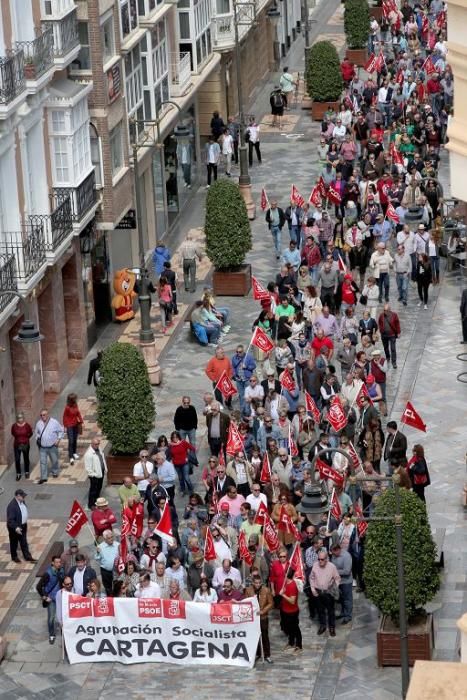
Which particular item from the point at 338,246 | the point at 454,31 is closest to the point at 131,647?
the point at 454,31

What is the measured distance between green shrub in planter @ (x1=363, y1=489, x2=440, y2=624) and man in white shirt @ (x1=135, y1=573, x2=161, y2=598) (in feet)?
11.1

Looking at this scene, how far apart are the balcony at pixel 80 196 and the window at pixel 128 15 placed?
5905mm

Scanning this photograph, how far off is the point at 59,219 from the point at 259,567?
13152mm

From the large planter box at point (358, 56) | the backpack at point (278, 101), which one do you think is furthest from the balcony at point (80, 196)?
the large planter box at point (358, 56)

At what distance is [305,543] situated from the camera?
32812mm

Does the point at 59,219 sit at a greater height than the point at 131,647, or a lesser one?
greater

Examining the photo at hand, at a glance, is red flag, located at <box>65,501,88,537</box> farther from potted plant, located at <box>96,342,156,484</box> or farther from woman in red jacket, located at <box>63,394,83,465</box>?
woman in red jacket, located at <box>63,394,83,465</box>

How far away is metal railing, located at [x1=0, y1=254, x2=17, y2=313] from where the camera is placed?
3962 cm

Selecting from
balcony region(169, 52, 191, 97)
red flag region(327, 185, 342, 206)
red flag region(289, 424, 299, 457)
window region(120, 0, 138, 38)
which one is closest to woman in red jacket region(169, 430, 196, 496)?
red flag region(289, 424, 299, 457)

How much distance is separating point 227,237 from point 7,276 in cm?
1167

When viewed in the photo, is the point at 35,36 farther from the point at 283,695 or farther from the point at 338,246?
the point at 283,695

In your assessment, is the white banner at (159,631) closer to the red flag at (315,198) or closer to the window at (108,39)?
the window at (108,39)

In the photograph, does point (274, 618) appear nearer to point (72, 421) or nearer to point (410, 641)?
point (410, 641)

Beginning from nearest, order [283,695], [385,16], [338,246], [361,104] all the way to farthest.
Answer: [283,695] < [338,246] < [361,104] < [385,16]
